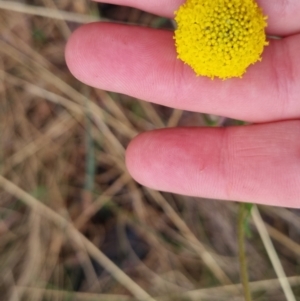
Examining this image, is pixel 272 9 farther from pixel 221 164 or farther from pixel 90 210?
pixel 90 210

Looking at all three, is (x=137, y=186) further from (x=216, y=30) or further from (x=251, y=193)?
(x=216, y=30)

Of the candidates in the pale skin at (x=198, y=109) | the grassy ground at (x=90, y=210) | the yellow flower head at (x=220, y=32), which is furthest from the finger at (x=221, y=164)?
the grassy ground at (x=90, y=210)

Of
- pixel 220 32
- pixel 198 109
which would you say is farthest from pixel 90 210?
pixel 220 32

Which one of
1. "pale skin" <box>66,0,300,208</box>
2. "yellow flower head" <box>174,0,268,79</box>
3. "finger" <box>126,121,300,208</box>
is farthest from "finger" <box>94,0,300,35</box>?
"finger" <box>126,121,300,208</box>

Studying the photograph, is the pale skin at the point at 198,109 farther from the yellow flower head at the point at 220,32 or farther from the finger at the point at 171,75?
the yellow flower head at the point at 220,32

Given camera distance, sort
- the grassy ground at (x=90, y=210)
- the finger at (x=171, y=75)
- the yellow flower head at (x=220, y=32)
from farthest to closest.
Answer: the grassy ground at (x=90, y=210), the finger at (x=171, y=75), the yellow flower head at (x=220, y=32)

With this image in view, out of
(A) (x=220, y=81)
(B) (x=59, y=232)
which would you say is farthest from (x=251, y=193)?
(B) (x=59, y=232)

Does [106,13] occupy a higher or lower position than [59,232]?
higher
